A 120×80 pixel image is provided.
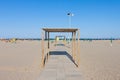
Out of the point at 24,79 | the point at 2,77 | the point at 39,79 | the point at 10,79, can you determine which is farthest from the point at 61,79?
the point at 2,77

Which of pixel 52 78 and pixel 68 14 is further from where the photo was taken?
pixel 68 14

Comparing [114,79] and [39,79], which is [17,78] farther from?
[114,79]

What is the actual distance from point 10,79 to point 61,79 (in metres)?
2.18

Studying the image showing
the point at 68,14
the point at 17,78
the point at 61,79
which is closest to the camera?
the point at 61,79

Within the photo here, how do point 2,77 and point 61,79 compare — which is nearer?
point 61,79

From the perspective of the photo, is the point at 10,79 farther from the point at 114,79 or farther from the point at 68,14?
the point at 68,14

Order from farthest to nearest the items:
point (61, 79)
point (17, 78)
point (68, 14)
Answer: point (68, 14), point (17, 78), point (61, 79)

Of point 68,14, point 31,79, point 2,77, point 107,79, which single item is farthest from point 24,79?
point 68,14

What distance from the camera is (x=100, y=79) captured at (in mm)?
8344

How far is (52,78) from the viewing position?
8148 mm

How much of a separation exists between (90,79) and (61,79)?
4.16ft

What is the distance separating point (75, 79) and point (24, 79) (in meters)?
2.13

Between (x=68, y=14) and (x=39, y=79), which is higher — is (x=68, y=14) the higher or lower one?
the higher one

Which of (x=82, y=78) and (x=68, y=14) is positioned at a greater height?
(x=68, y=14)
